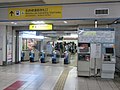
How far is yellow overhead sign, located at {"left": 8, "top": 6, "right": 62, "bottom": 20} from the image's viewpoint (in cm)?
505

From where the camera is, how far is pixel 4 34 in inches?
479

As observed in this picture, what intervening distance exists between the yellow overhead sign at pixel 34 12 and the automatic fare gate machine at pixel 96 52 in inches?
145

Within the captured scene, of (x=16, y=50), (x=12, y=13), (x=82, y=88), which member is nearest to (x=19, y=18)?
(x=12, y=13)

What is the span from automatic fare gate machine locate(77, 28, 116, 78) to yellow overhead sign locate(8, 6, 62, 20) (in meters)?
3.68

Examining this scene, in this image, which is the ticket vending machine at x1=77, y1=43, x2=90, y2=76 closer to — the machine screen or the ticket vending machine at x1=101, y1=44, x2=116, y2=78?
the ticket vending machine at x1=101, y1=44, x2=116, y2=78

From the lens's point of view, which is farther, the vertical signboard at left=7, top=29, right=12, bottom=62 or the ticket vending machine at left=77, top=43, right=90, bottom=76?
the vertical signboard at left=7, top=29, right=12, bottom=62

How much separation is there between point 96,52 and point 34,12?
421 cm

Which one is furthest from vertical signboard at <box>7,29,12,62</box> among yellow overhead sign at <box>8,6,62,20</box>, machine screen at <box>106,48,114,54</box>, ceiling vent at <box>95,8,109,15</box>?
ceiling vent at <box>95,8,109,15</box>

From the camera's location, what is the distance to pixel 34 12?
17.0ft

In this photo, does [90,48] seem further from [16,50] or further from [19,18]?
[16,50]

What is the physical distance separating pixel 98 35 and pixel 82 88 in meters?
2.99

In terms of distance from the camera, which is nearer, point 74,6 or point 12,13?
point 74,6

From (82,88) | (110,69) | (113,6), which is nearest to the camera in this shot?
(113,6)

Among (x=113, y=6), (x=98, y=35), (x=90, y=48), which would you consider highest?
(x=113, y=6)
